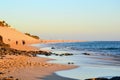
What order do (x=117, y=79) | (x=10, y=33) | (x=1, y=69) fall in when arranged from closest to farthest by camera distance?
(x=117, y=79), (x=1, y=69), (x=10, y=33)

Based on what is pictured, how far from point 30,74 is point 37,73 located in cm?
75

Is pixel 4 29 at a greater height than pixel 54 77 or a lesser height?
greater

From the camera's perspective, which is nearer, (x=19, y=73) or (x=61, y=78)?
(x=61, y=78)

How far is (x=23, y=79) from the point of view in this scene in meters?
17.0

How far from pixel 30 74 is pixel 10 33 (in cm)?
9287

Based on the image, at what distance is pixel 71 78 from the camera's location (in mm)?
17797

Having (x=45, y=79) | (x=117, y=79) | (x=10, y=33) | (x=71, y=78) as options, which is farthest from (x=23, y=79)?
(x=10, y=33)

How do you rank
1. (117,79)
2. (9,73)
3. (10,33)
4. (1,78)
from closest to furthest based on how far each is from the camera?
(117,79)
(1,78)
(9,73)
(10,33)

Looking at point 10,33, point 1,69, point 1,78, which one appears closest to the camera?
point 1,78

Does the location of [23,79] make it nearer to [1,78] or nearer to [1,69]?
[1,78]

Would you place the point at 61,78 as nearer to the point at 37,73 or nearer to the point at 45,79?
the point at 45,79

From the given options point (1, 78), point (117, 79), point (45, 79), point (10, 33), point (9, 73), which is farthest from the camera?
point (10, 33)

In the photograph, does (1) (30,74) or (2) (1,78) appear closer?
(2) (1,78)

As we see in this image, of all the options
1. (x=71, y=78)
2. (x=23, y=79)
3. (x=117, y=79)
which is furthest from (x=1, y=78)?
(x=117, y=79)
